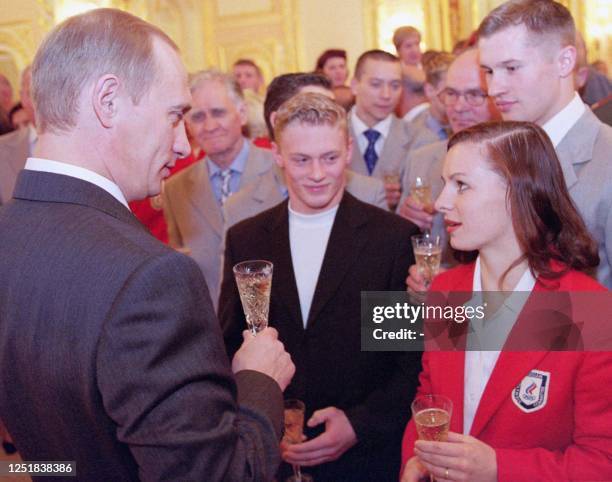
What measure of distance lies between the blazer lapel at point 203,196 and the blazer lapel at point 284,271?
44.8 inches

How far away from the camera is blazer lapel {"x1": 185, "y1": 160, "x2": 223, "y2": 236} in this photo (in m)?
3.72

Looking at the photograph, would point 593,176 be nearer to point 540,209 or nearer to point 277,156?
point 540,209

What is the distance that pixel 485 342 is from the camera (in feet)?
6.39

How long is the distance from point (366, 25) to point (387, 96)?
8542 millimetres

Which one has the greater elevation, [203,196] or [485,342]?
[203,196]

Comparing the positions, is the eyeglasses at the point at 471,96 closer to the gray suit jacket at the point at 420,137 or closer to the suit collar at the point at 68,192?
the gray suit jacket at the point at 420,137

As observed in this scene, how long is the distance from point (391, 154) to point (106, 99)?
320 centimetres

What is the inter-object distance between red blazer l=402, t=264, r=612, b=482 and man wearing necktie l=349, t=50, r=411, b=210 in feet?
8.33

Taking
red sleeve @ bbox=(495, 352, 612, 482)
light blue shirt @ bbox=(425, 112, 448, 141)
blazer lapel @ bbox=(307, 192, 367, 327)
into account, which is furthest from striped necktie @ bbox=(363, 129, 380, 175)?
red sleeve @ bbox=(495, 352, 612, 482)

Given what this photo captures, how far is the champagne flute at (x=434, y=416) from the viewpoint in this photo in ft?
5.48

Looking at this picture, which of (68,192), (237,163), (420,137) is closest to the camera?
(68,192)

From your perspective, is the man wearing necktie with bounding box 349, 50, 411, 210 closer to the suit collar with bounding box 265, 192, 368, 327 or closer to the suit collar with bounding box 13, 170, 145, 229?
the suit collar with bounding box 265, 192, 368, 327

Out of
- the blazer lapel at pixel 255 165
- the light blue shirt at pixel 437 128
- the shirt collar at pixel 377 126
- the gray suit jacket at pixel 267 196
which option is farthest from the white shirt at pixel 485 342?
the light blue shirt at pixel 437 128

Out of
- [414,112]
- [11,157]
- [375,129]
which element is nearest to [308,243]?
[375,129]
